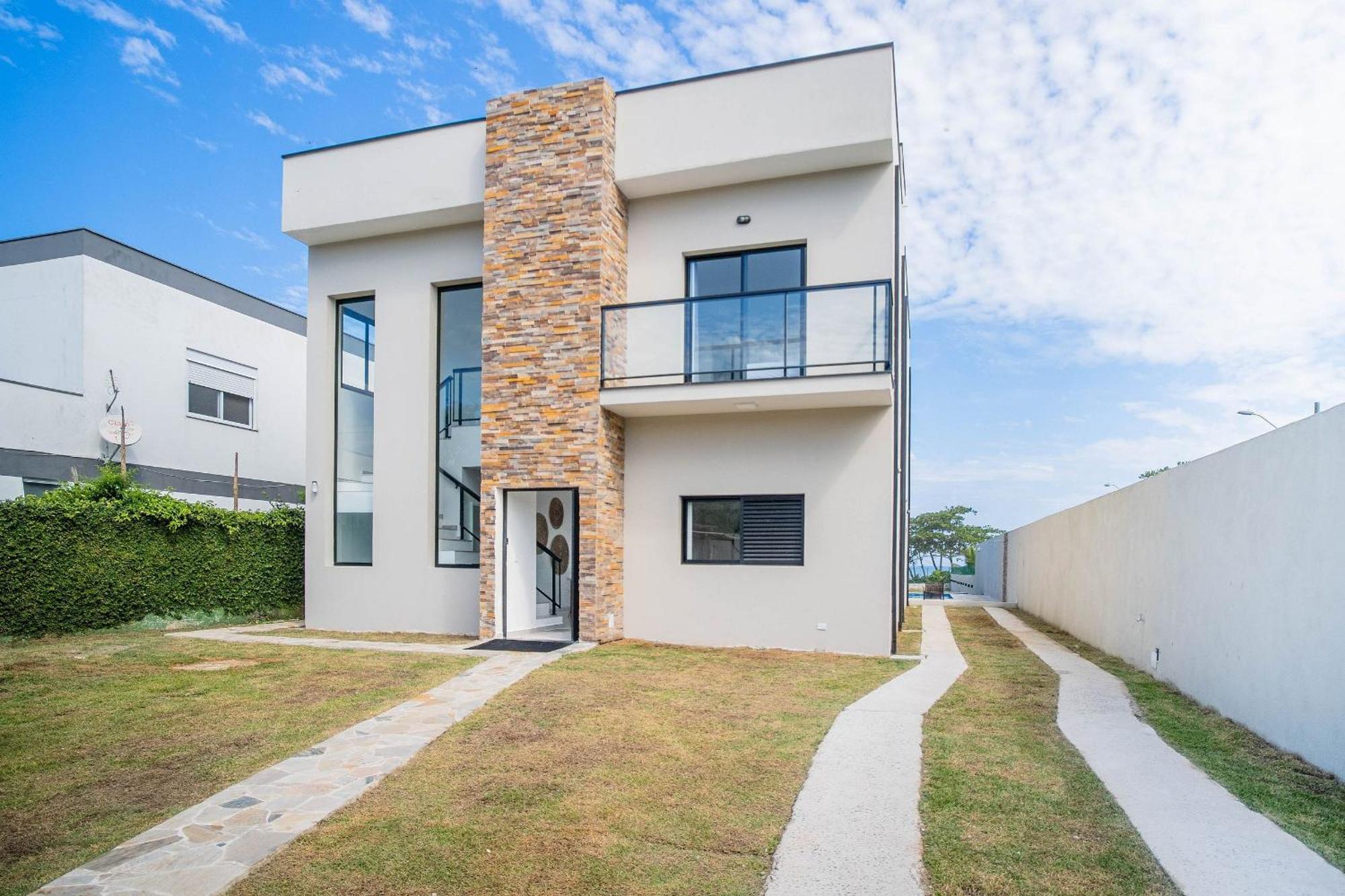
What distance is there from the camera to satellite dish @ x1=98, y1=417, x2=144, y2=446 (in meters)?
15.2

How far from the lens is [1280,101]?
7941mm

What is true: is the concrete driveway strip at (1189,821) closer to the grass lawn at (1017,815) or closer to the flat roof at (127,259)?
the grass lawn at (1017,815)

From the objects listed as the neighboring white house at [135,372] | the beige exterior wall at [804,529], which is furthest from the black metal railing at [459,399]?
the neighboring white house at [135,372]

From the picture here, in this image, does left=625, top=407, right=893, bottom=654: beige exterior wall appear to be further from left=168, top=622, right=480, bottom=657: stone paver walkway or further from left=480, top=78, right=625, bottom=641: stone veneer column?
left=168, top=622, right=480, bottom=657: stone paver walkway

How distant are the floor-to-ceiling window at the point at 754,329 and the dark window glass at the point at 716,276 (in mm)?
274

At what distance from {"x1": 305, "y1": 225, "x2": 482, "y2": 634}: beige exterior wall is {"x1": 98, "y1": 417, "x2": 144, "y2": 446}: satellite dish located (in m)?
5.88

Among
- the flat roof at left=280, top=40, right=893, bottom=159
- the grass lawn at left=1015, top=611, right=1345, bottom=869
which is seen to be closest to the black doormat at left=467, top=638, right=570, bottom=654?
the grass lawn at left=1015, top=611, right=1345, bottom=869

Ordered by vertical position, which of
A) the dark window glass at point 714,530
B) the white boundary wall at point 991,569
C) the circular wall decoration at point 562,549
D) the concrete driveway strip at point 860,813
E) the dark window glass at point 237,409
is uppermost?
the dark window glass at point 237,409

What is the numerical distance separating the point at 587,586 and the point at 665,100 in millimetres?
6416

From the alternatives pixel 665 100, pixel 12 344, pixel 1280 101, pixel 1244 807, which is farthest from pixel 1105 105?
pixel 12 344

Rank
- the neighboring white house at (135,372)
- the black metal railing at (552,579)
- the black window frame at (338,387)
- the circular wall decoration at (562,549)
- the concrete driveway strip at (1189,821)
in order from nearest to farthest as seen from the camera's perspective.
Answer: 1. the concrete driveway strip at (1189,821)
2. the black window frame at (338,387)
3. the black metal railing at (552,579)
4. the circular wall decoration at (562,549)
5. the neighboring white house at (135,372)

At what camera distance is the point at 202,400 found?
18016 millimetres

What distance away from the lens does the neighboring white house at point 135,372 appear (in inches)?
582

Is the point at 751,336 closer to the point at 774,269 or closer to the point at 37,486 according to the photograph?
the point at 774,269
